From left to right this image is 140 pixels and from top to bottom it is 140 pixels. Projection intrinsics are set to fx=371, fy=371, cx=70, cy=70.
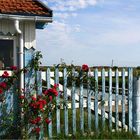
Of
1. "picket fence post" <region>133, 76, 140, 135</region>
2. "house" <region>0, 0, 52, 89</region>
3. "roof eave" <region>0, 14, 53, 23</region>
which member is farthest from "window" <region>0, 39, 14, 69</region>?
"picket fence post" <region>133, 76, 140, 135</region>

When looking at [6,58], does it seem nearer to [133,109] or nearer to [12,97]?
[12,97]

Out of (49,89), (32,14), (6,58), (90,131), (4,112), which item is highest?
(32,14)

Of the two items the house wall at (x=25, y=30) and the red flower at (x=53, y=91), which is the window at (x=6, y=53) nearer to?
the house wall at (x=25, y=30)

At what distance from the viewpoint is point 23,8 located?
873cm

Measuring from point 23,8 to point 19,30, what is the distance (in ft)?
1.89

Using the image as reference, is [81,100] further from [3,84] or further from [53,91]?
[3,84]

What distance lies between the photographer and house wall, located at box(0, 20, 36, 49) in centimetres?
867

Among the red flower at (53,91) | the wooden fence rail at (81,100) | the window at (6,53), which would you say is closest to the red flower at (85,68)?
the wooden fence rail at (81,100)

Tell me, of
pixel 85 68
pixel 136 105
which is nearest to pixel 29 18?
pixel 85 68

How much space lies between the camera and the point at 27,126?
834 cm

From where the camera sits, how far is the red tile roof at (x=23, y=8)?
847cm

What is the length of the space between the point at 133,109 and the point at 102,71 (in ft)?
4.62

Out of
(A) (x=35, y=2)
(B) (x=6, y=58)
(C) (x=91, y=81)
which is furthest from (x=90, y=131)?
(A) (x=35, y=2)

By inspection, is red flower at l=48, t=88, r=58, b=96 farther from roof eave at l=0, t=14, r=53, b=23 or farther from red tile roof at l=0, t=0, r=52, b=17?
red tile roof at l=0, t=0, r=52, b=17
